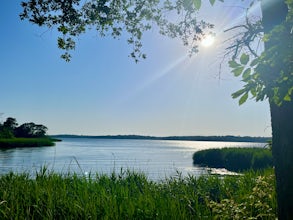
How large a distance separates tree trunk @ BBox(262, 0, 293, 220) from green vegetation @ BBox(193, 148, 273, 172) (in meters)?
25.4

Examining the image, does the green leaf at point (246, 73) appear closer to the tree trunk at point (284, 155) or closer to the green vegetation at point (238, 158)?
the tree trunk at point (284, 155)

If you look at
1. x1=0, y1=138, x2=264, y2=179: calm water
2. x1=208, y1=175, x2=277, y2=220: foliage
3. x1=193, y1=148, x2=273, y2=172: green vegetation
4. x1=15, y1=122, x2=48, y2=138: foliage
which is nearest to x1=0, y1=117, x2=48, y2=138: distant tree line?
x1=15, y1=122, x2=48, y2=138: foliage

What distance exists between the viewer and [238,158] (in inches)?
1404

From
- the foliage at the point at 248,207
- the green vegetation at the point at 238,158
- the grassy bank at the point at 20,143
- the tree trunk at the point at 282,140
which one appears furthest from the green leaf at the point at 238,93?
the grassy bank at the point at 20,143

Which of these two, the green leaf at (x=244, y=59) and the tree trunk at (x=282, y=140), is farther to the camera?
the tree trunk at (x=282, y=140)

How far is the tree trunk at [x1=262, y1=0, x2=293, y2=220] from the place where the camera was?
4.02m

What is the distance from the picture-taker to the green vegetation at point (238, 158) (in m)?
31.5

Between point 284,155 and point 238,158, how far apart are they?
33022 millimetres

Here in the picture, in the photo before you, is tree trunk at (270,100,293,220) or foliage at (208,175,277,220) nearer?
tree trunk at (270,100,293,220)

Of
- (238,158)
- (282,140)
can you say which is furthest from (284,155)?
(238,158)

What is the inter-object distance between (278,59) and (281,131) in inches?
72.9

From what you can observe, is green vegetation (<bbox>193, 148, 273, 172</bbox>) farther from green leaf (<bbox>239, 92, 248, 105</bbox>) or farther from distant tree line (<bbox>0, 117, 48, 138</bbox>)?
distant tree line (<bbox>0, 117, 48, 138</bbox>)

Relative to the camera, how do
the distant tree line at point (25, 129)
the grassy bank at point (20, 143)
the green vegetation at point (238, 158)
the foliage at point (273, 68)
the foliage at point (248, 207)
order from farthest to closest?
the distant tree line at point (25, 129) < the grassy bank at point (20, 143) < the green vegetation at point (238, 158) < the foliage at point (248, 207) < the foliage at point (273, 68)

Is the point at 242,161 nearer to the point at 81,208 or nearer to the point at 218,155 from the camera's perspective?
the point at 218,155
